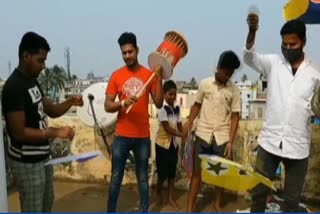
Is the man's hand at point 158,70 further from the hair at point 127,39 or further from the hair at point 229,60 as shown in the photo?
the hair at point 229,60

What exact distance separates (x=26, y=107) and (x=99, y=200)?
235 centimetres

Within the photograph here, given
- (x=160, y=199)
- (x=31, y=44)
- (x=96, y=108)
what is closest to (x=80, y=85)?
(x=96, y=108)

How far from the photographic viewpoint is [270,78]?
10.4 feet

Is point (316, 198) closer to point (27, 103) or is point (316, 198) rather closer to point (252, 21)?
point (252, 21)

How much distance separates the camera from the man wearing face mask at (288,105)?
302 centimetres

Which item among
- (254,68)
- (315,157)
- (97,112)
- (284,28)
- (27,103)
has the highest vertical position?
(284,28)

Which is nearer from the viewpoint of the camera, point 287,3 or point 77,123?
point 287,3

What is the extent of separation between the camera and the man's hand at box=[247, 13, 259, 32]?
9.81ft

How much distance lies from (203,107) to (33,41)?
5.97 feet

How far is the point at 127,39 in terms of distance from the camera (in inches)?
148

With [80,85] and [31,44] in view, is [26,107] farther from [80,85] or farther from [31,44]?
[80,85]

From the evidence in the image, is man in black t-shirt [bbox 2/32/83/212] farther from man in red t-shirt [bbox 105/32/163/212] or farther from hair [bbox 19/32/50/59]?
man in red t-shirt [bbox 105/32/163/212]

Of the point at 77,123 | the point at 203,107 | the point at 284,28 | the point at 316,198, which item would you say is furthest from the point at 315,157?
the point at 77,123

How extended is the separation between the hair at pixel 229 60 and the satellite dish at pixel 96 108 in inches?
63.5
